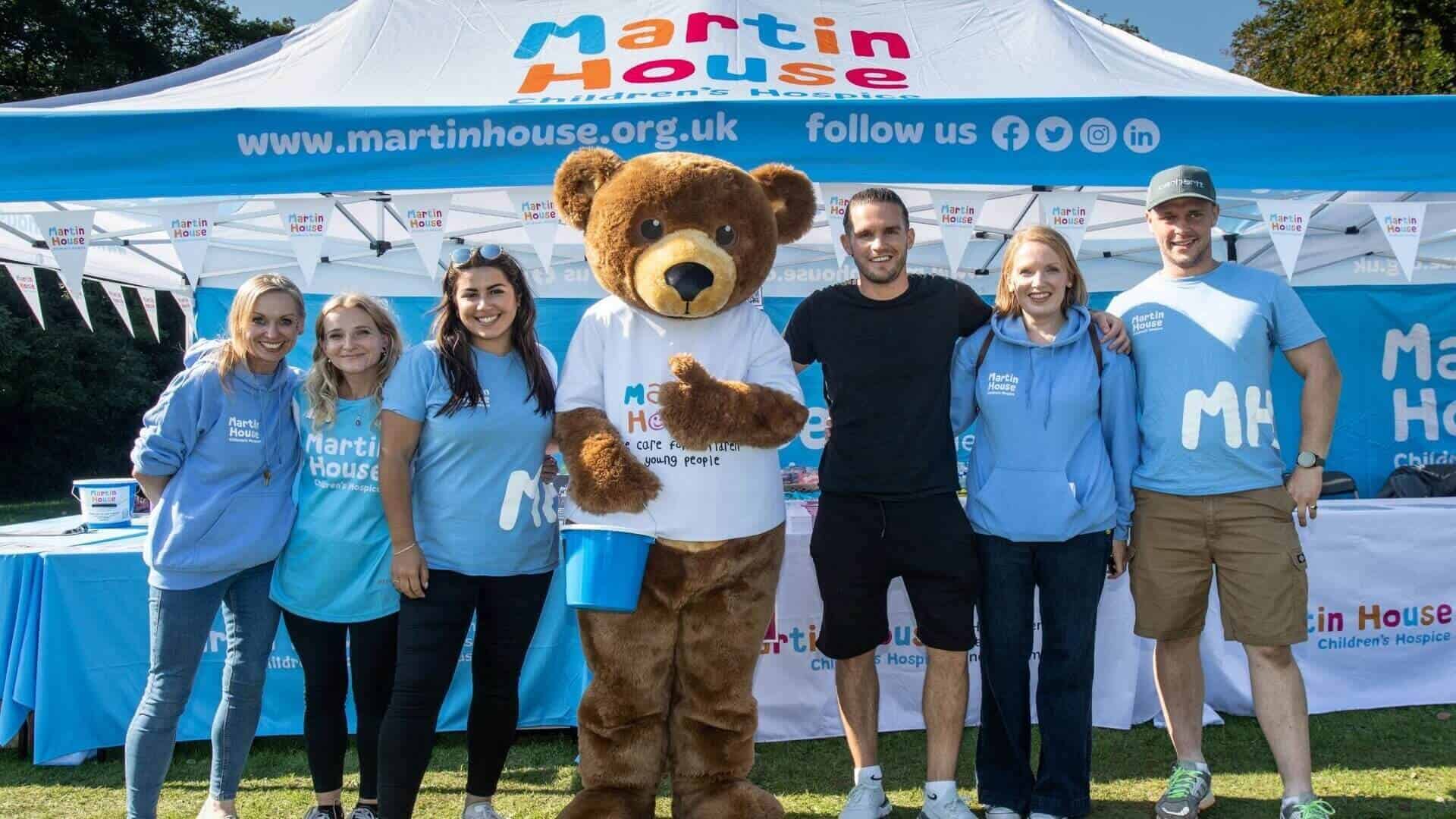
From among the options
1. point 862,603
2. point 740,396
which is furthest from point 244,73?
point 862,603

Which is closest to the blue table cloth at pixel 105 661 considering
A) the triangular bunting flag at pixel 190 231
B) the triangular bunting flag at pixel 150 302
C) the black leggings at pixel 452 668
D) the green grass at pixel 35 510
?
the black leggings at pixel 452 668

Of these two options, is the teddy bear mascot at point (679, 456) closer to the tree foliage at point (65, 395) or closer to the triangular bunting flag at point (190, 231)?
the triangular bunting flag at point (190, 231)

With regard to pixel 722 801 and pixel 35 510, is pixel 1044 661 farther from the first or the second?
pixel 35 510

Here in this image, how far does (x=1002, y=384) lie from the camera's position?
2.67 m

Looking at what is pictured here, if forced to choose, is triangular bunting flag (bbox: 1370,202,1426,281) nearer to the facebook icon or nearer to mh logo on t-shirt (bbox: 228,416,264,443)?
the facebook icon

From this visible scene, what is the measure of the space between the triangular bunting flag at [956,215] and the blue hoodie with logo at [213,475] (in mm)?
2401

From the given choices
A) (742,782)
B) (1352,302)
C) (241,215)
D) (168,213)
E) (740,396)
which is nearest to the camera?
(740,396)

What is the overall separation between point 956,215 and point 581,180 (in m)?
1.71

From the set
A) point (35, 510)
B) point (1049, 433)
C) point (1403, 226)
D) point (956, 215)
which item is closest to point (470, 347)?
point (1049, 433)

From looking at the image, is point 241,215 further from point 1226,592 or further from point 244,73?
point 1226,592

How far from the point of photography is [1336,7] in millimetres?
12281

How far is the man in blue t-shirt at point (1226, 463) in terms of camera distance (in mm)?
2664

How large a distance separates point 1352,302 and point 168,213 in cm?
610

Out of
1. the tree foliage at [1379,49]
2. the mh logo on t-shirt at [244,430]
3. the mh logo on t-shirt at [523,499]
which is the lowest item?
the mh logo on t-shirt at [523,499]
